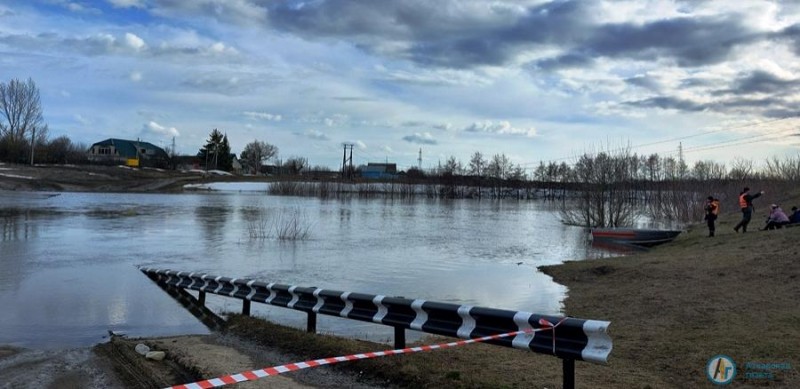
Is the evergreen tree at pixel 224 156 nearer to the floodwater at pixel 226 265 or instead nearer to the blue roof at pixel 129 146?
the blue roof at pixel 129 146

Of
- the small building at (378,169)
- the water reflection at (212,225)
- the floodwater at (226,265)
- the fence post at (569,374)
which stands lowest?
the floodwater at (226,265)

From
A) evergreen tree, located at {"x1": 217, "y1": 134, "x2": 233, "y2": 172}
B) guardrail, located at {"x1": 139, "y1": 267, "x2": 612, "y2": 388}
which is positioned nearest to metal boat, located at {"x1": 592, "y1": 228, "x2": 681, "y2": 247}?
guardrail, located at {"x1": 139, "y1": 267, "x2": 612, "y2": 388}

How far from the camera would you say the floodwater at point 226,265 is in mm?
11617

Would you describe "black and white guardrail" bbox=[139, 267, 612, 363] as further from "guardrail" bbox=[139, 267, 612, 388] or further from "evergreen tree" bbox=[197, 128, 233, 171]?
"evergreen tree" bbox=[197, 128, 233, 171]

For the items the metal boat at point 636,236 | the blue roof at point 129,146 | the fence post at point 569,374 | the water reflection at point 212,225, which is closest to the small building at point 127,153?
the blue roof at point 129,146

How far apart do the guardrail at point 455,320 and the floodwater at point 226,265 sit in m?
1.46

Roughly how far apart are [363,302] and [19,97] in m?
126

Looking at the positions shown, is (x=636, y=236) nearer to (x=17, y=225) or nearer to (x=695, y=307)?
(x=695, y=307)

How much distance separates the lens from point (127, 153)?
140375 mm

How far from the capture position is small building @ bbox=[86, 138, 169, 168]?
12160cm

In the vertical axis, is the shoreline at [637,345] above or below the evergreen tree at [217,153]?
below

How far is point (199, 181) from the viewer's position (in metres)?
102

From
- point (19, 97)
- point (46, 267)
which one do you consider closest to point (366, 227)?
point (46, 267)

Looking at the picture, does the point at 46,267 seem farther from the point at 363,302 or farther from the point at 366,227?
the point at 366,227
